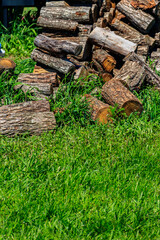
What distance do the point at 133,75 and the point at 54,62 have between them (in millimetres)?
1421

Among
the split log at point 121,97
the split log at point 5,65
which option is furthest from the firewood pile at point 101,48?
the split log at point 5,65

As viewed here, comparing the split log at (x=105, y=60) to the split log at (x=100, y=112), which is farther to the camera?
the split log at (x=105, y=60)

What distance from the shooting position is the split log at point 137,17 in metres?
6.55

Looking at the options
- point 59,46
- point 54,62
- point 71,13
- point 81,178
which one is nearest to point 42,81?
point 54,62

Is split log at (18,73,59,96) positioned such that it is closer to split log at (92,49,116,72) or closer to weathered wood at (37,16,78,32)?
split log at (92,49,116,72)

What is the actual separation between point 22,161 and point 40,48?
277 centimetres

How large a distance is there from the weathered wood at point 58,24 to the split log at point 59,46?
2.51ft

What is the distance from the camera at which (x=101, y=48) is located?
641cm

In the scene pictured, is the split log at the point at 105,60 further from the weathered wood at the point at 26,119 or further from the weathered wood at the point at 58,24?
the weathered wood at the point at 26,119

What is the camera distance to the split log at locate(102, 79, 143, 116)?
16.1ft

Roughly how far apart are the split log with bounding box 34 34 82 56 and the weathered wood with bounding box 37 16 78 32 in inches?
30.1

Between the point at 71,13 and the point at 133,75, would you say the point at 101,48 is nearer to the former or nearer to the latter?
the point at 71,13

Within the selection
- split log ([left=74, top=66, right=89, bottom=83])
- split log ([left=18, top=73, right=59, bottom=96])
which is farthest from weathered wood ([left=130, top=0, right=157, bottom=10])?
split log ([left=18, top=73, right=59, bottom=96])

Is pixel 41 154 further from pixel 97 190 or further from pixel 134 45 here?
pixel 134 45
